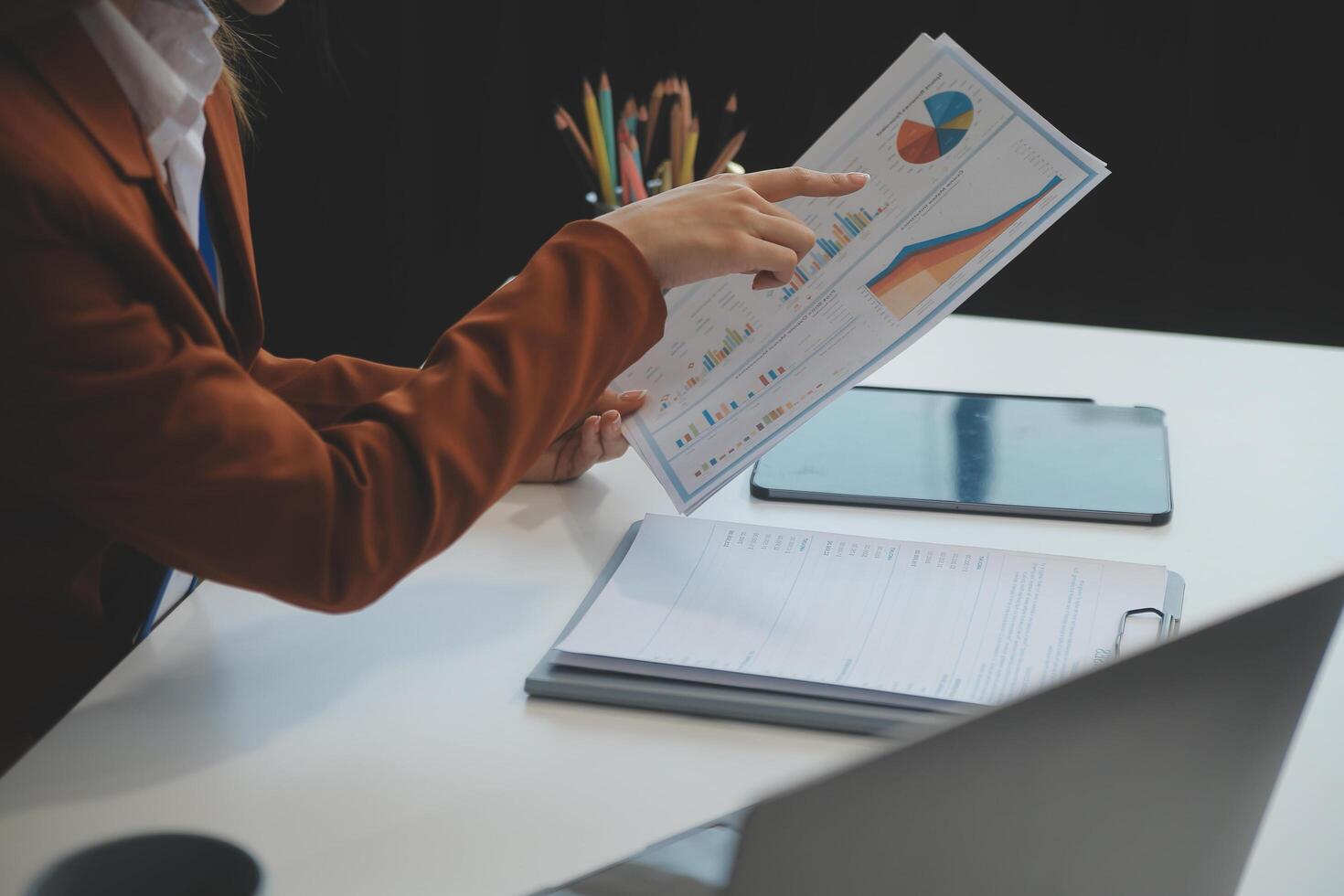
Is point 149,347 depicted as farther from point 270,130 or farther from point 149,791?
point 270,130

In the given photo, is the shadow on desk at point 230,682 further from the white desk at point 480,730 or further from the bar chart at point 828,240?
the bar chart at point 828,240

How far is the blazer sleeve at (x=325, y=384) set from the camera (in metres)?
0.94

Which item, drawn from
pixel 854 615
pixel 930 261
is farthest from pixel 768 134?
pixel 854 615

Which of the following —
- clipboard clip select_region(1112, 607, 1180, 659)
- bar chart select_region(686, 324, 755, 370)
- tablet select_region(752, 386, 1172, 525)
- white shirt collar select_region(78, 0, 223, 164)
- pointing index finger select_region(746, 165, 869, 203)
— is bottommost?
tablet select_region(752, 386, 1172, 525)

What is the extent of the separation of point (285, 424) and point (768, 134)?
1714 mm

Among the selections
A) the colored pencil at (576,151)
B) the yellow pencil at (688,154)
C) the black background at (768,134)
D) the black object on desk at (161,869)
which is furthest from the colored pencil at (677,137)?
the black object on desk at (161,869)

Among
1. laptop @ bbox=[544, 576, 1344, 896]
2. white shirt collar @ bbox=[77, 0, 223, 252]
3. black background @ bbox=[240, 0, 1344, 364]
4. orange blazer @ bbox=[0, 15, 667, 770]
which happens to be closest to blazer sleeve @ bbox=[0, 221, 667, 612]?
orange blazer @ bbox=[0, 15, 667, 770]

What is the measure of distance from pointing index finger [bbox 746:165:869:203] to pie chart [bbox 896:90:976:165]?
1.9 inches

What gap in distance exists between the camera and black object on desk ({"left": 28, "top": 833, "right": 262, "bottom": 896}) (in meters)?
0.51

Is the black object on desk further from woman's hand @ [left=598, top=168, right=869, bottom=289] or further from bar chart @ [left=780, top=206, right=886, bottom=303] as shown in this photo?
bar chart @ [left=780, top=206, right=886, bottom=303]

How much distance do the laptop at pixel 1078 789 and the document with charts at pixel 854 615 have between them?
0.25 meters

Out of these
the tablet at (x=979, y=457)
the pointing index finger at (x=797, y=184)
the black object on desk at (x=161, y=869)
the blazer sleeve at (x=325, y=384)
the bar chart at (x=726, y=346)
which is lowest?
the black object on desk at (x=161, y=869)

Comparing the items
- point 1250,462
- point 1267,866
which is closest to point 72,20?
point 1267,866

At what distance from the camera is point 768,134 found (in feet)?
7.29
